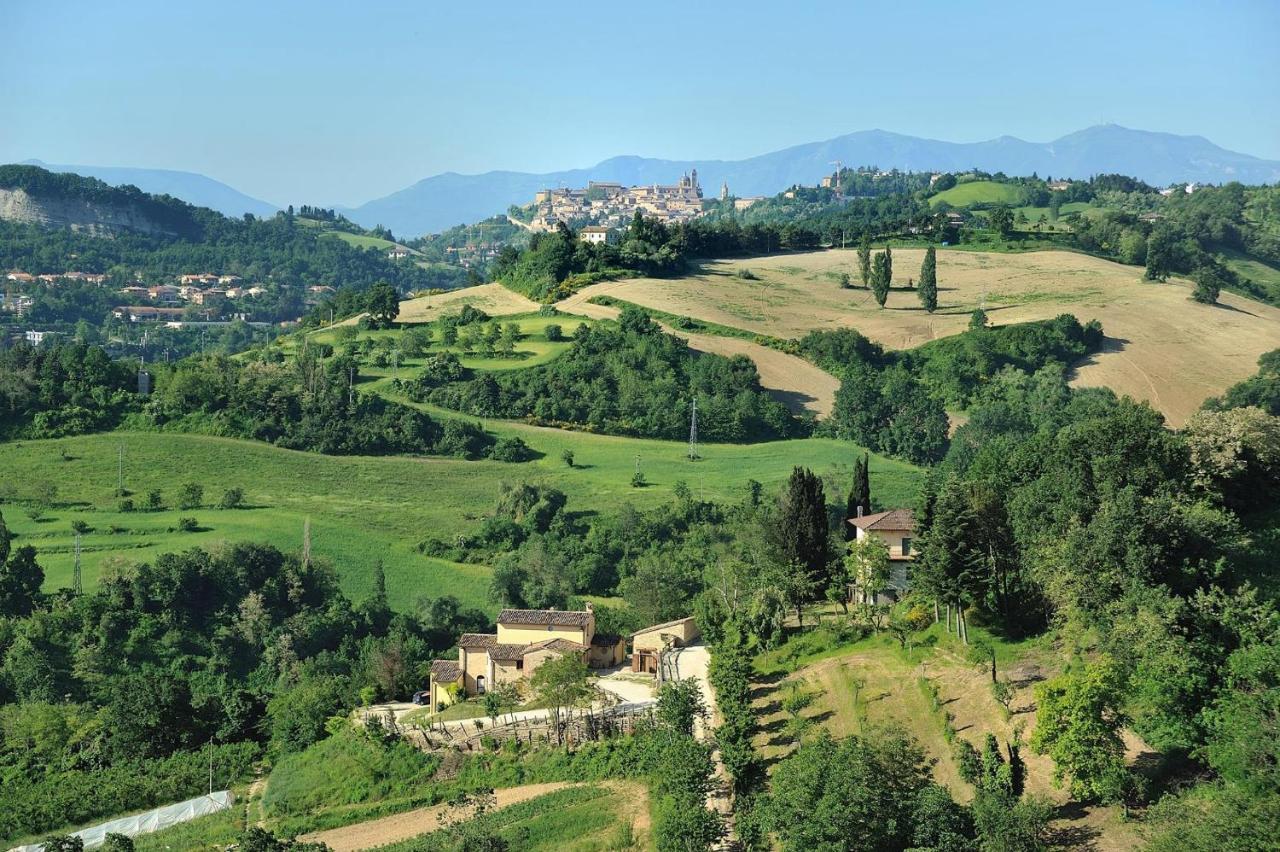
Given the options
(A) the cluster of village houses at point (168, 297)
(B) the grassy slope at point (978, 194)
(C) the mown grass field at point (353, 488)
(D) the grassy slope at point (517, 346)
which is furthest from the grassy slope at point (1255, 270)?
(A) the cluster of village houses at point (168, 297)

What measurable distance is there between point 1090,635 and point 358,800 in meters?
18.0

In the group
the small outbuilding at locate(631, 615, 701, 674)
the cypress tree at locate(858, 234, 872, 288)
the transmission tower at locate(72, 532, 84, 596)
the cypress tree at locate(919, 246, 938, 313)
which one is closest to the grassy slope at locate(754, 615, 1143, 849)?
the small outbuilding at locate(631, 615, 701, 674)

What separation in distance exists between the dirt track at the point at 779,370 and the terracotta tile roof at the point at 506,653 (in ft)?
121

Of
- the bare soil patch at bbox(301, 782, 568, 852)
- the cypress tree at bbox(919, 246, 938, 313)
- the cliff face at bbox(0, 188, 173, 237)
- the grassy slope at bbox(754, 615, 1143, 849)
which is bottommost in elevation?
the bare soil patch at bbox(301, 782, 568, 852)

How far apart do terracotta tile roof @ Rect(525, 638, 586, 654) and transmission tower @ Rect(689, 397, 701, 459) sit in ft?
92.0

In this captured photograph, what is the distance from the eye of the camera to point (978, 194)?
492 feet

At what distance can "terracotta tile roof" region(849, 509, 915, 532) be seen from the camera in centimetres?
4053

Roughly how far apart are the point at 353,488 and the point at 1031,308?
44.9 meters

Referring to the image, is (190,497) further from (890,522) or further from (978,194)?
(978,194)

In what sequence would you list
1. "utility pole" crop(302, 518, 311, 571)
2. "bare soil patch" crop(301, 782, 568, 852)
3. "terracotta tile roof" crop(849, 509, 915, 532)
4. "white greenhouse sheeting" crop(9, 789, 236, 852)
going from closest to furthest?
"bare soil patch" crop(301, 782, 568, 852) → "white greenhouse sheeting" crop(9, 789, 236, 852) → "terracotta tile roof" crop(849, 509, 915, 532) → "utility pole" crop(302, 518, 311, 571)

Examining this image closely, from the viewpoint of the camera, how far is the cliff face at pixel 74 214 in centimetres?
17112

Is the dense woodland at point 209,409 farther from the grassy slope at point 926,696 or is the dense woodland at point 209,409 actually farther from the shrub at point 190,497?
the grassy slope at point 926,696

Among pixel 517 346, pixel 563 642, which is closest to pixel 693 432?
pixel 517 346

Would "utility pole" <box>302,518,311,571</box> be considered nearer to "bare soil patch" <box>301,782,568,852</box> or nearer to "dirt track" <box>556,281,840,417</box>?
"bare soil patch" <box>301,782,568,852</box>
